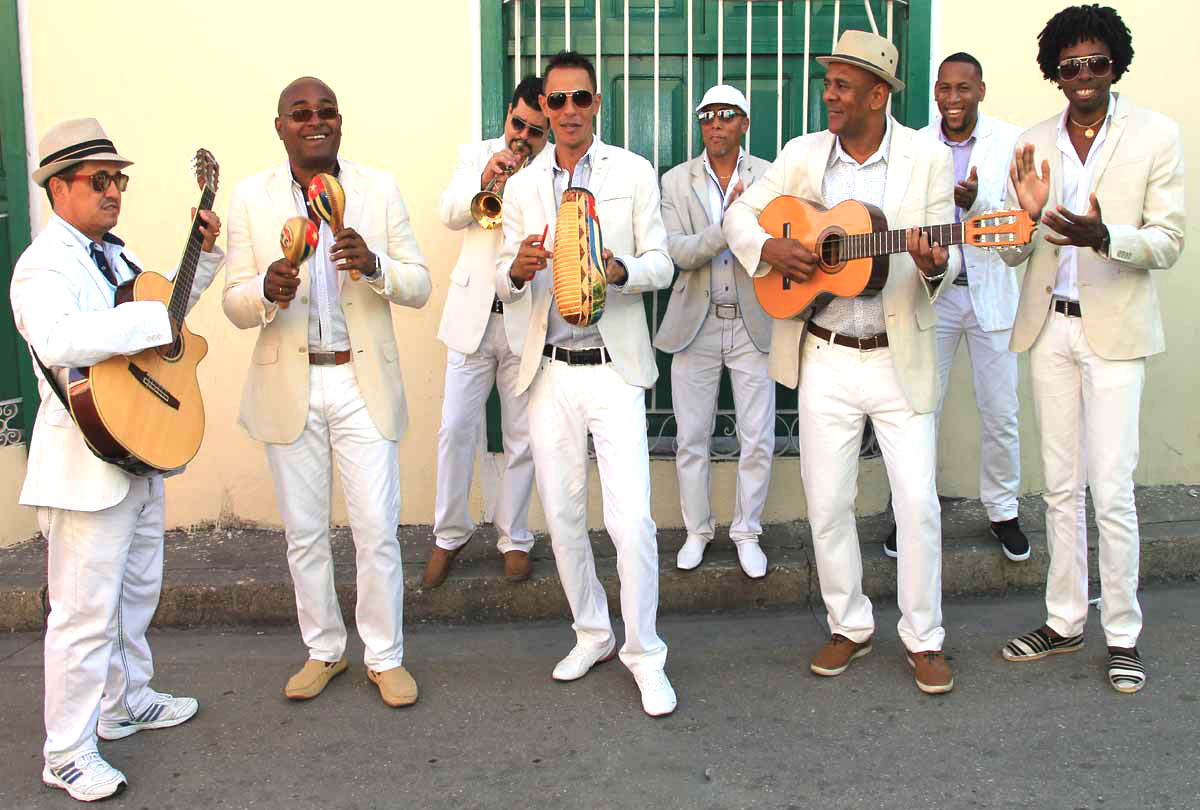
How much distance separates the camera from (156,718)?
412 cm

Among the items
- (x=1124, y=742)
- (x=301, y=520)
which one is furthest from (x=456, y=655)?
(x=1124, y=742)

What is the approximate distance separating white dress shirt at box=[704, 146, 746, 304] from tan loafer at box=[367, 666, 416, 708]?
7.25ft

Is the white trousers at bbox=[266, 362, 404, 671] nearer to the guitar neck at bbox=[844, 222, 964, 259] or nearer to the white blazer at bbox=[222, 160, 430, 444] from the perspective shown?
the white blazer at bbox=[222, 160, 430, 444]

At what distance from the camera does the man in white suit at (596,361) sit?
4.20 metres

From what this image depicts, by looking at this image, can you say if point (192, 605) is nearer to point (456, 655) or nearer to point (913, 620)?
point (456, 655)

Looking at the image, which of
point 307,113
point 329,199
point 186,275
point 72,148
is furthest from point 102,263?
point 307,113

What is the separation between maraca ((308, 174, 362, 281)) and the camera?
391 cm

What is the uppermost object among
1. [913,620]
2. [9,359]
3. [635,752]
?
[9,359]

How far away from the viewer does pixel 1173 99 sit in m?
5.94

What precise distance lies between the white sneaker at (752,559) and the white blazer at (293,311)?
5.97ft

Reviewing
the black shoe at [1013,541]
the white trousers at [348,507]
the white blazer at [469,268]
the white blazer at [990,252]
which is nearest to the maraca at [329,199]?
the white trousers at [348,507]

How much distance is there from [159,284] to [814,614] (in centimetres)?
309

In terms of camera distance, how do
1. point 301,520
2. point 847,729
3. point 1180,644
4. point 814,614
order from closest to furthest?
point 847,729, point 301,520, point 1180,644, point 814,614

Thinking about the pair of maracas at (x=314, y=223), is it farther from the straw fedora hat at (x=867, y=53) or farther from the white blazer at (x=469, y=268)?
the straw fedora hat at (x=867, y=53)
